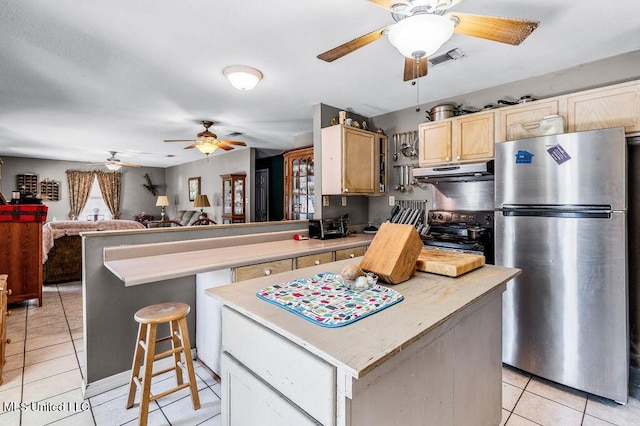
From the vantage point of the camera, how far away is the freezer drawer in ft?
6.19

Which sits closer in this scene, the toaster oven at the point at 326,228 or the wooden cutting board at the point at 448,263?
the wooden cutting board at the point at 448,263

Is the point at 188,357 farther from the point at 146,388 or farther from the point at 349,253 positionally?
the point at 349,253

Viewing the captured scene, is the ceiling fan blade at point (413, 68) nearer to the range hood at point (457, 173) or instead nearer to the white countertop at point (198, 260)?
the range hood at point (457, 173)

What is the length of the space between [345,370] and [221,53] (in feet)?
7.85

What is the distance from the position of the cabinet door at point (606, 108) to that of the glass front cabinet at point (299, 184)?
289 centimetres

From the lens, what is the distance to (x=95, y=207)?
838cm

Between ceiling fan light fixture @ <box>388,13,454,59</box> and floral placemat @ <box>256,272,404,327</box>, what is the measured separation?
44.2 inches

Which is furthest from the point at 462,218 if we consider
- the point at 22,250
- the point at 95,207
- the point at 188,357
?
the point at 95,207

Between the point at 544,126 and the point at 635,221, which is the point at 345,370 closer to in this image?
the point at 544,126

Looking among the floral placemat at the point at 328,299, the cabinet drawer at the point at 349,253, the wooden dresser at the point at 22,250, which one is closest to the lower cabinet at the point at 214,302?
the cabinet drawer at the point at 349,253

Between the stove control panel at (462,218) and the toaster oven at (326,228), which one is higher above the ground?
the stove control panel at (462,218)

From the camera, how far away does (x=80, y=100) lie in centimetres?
340

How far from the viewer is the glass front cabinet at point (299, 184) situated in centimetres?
451

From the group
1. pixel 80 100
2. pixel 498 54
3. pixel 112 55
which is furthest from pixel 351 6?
pixel 80 100
